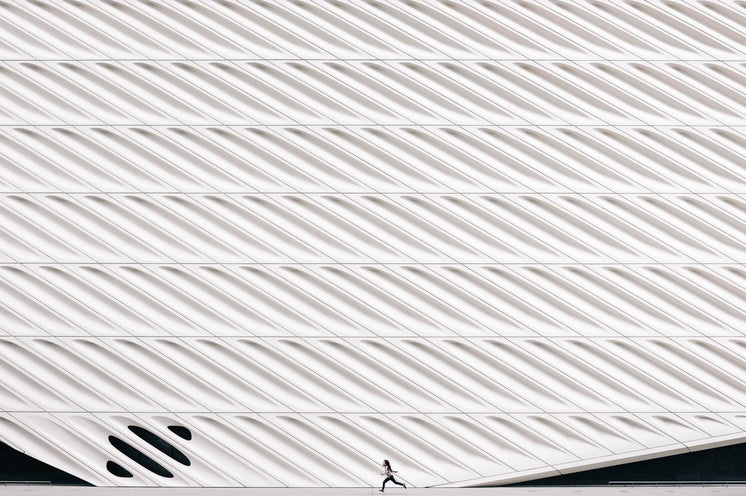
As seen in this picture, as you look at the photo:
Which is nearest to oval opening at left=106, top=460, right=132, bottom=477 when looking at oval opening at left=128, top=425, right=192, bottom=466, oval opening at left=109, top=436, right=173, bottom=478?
oval opening at left=109, top=436, right=173, bottom=478

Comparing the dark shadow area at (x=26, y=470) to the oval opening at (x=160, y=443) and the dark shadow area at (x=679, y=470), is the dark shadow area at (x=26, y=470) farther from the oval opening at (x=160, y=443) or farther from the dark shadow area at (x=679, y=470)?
the dark shadow area at (x=679, y=470)

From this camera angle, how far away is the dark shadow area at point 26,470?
50.6 feet

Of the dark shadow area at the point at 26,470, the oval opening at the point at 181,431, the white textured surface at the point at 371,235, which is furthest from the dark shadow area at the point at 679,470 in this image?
the dark shadow area at the point at 26,470

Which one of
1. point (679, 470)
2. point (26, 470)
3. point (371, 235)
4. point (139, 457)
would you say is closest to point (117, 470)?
point (139, 457)

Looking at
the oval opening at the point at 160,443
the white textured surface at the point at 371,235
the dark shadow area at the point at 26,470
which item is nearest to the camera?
the white textured surface at the point at 371,235

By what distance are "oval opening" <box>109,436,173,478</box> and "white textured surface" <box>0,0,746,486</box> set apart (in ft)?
1.16

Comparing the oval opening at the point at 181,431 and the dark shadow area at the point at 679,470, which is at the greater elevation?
the oval opening at the point at 181,431

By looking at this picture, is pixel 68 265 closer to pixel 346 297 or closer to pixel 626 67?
pixel 346 297

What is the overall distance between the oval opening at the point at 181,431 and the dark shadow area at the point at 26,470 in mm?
2457

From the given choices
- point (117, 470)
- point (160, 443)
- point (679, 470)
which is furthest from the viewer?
point (679, 470)

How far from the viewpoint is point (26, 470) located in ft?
50.9

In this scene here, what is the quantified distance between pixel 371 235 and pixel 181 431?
5.98 meters

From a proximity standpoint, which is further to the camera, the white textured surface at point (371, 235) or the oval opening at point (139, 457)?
the oval opening at point (139, 457)

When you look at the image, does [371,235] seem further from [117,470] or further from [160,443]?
[117,470]
